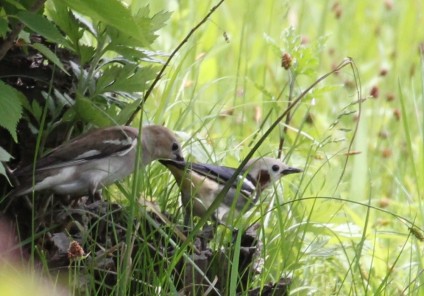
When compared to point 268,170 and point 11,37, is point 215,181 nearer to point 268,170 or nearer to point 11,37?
point 268,170

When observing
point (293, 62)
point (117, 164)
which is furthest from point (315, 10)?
point (117, 164)

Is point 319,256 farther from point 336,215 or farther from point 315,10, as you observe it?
point 315,10

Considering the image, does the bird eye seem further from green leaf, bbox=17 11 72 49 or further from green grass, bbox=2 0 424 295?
green leaf, bbox=17 11 72 49

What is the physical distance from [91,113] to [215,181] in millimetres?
664

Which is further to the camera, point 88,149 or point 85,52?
point 88,149

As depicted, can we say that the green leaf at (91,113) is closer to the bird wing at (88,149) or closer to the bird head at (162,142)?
the bird wing at (88,149)

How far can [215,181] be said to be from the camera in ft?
15.8

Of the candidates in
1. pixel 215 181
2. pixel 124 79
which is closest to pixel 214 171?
pixel 215 181

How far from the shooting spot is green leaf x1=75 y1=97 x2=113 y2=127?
4.37 metres

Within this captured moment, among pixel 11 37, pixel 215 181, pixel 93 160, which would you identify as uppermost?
pixel 11 37

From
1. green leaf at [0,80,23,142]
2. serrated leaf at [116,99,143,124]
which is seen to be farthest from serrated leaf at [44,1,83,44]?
green leaf at [0,80,23,142]

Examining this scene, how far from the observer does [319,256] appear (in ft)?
15.6

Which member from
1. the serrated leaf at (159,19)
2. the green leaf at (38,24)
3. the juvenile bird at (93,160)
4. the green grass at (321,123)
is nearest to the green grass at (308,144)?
the green grass at (321,123)

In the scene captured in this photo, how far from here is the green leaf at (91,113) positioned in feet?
14.3
